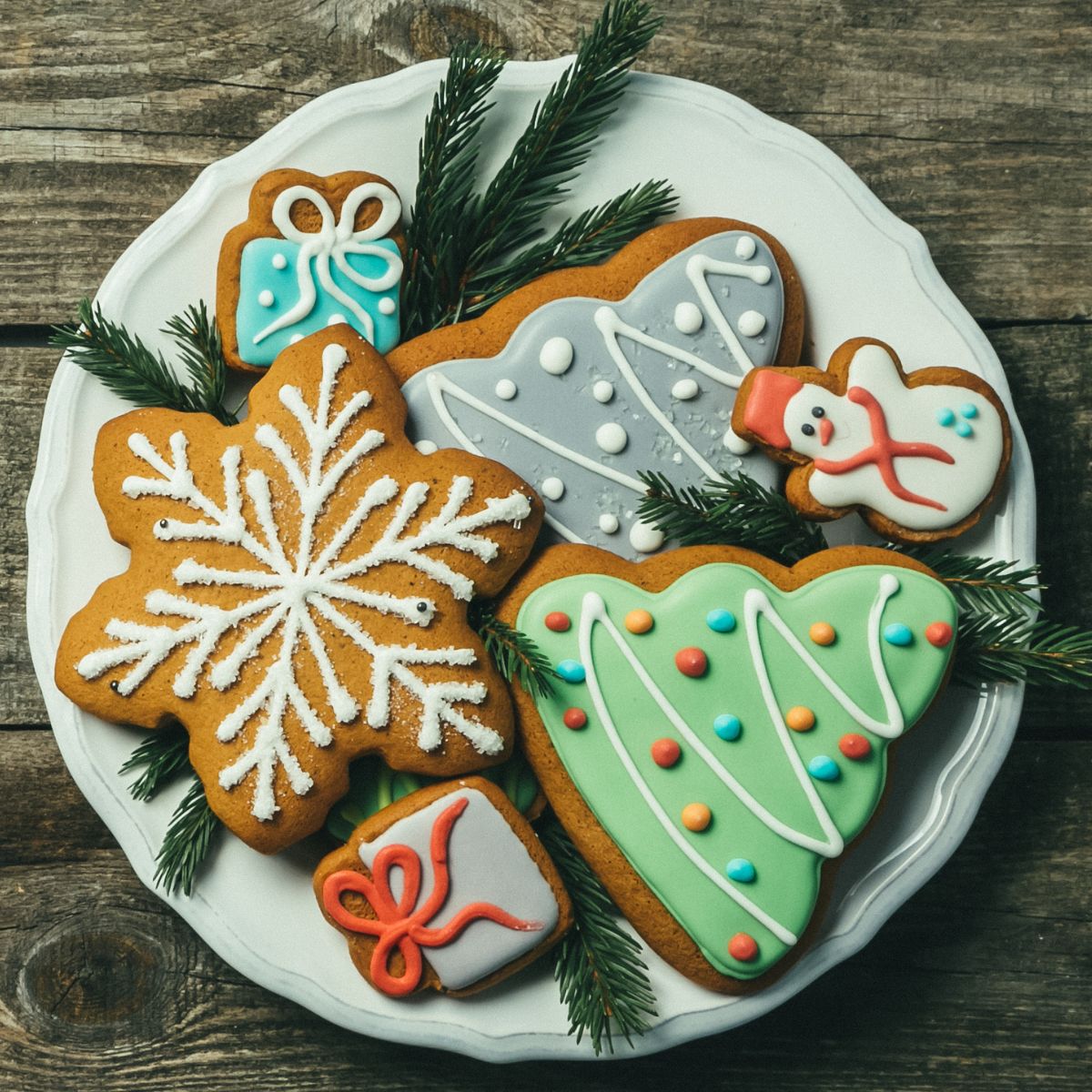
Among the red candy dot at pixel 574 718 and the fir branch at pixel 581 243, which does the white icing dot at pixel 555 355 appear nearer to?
the fir branch at pixel 581 243

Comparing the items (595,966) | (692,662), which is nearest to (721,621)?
(692,662)

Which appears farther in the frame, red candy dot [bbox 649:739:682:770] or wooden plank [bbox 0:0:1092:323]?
wooden plank [bbox 0:0:1092:323]

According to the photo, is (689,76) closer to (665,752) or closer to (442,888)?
(665,752)

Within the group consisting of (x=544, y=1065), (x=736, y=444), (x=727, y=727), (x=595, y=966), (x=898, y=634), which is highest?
(x=736, y=444)

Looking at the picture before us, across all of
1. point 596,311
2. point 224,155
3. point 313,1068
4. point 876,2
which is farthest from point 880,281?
point 313,1068

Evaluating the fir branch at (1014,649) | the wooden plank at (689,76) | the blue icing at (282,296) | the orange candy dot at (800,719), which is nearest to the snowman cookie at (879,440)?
the fir branch at (1014,649)

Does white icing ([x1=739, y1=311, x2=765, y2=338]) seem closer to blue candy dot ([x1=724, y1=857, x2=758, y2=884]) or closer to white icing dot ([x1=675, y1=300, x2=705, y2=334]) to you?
white icing dot ([x1=675, y1=300, x2=705, y2=334])

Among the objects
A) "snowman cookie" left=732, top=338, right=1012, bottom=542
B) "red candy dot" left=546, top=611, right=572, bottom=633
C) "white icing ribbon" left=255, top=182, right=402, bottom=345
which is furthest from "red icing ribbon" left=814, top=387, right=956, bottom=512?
"white icing ribbon" left=255, top=182, right=402, bottom=345
